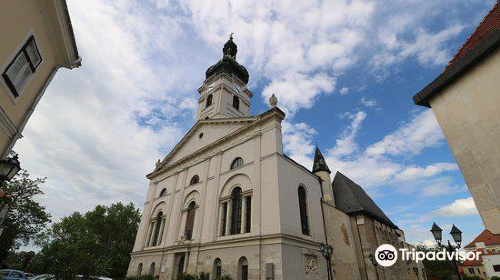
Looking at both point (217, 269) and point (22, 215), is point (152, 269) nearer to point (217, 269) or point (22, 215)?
point (217, 269)

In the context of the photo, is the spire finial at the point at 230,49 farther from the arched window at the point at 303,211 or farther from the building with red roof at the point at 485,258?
the building with red roof at the point at 485,258

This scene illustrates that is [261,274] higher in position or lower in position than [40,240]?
lower

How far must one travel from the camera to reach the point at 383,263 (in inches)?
717

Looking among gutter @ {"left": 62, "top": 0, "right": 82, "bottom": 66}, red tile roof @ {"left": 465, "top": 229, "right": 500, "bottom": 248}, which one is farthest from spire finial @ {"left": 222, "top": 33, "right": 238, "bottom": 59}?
red tile roof @ {"left": 465, "top": 229, "right": 500, "bottom": 248}

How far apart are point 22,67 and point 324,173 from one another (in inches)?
794

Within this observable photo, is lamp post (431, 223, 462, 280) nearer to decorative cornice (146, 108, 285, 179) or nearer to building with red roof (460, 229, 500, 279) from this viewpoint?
decorative cornice (146, 108, 285, 179)

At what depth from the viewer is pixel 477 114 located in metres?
4.01

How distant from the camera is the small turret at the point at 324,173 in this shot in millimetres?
20056

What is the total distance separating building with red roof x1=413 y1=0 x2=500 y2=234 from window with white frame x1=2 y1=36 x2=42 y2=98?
897 centimetres

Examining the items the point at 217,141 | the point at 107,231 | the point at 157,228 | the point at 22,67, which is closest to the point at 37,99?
the point at 22,67

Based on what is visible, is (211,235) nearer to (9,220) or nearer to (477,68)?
(477,68)

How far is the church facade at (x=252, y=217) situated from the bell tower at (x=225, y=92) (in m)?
1.51

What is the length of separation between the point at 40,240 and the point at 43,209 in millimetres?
17937

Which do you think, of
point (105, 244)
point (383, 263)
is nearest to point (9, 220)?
point (105, 244)
